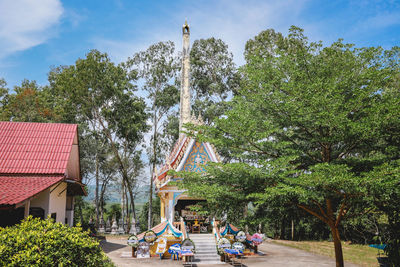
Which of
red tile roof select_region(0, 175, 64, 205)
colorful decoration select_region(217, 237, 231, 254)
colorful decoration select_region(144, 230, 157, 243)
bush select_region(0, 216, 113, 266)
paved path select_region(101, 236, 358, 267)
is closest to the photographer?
bush select_region(0, 216, 113, 266)

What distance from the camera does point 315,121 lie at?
328 inches

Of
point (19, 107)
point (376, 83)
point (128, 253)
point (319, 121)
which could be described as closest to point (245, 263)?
point (128, 253)

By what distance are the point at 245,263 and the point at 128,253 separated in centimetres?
566

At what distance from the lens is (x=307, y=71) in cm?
938

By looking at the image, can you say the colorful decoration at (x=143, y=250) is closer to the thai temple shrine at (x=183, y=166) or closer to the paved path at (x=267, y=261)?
the paved path at (x=267, y=261)

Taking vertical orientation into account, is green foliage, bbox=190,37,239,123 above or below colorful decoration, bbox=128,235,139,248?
above

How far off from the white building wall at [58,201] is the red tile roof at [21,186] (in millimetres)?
611

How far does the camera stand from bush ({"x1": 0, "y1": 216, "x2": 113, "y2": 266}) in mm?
4996

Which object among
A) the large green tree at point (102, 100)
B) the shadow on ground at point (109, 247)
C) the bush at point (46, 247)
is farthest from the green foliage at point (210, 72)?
the bush at point (46, 247)

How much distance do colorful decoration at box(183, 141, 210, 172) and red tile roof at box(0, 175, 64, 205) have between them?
6.01m

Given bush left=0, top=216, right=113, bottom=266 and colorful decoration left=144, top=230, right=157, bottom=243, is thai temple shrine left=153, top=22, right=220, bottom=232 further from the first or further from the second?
bush left=0, top=216, right=113, bottom=266

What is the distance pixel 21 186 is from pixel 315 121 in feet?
30.4

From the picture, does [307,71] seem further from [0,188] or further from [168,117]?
[168,117]

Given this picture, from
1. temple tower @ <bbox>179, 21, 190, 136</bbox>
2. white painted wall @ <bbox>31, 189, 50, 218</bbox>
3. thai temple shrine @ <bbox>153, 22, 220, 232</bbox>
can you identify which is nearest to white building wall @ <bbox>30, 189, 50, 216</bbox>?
white painted wall @ <bbox>31, 189, 50, 218</bbox>
